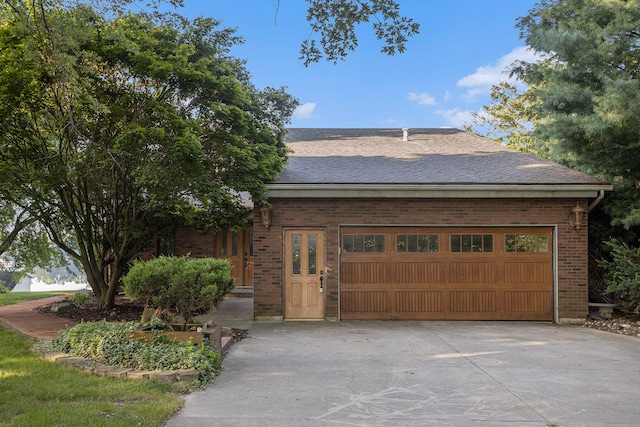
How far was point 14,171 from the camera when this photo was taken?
890 cm

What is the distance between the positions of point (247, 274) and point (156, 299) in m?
9.93

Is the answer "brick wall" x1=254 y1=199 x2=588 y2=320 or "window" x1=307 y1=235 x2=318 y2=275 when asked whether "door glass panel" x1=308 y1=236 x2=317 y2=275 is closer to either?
"window" x1=307 y1=235 x2=318 y2=275

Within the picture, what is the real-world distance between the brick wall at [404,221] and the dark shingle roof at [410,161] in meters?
0.49

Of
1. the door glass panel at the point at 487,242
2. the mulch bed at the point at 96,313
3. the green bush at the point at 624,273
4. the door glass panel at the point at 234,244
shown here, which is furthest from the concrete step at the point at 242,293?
the green bush at the point at 624,273

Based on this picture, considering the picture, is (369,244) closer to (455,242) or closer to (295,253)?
(295,253)

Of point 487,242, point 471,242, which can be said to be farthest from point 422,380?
point 487,242

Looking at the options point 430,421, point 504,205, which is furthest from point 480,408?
point 504,205

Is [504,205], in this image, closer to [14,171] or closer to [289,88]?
[289,88]

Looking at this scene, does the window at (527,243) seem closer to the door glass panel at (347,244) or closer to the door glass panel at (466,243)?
the door glass panel at (466,243)

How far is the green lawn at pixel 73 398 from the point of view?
4.16 m

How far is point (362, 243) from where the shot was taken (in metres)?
10.7

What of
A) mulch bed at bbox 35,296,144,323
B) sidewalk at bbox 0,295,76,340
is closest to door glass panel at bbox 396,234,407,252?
mulch bed at bbox 35,296,144,323

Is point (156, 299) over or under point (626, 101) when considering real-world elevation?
under

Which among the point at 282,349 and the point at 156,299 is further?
the point at 282,349
